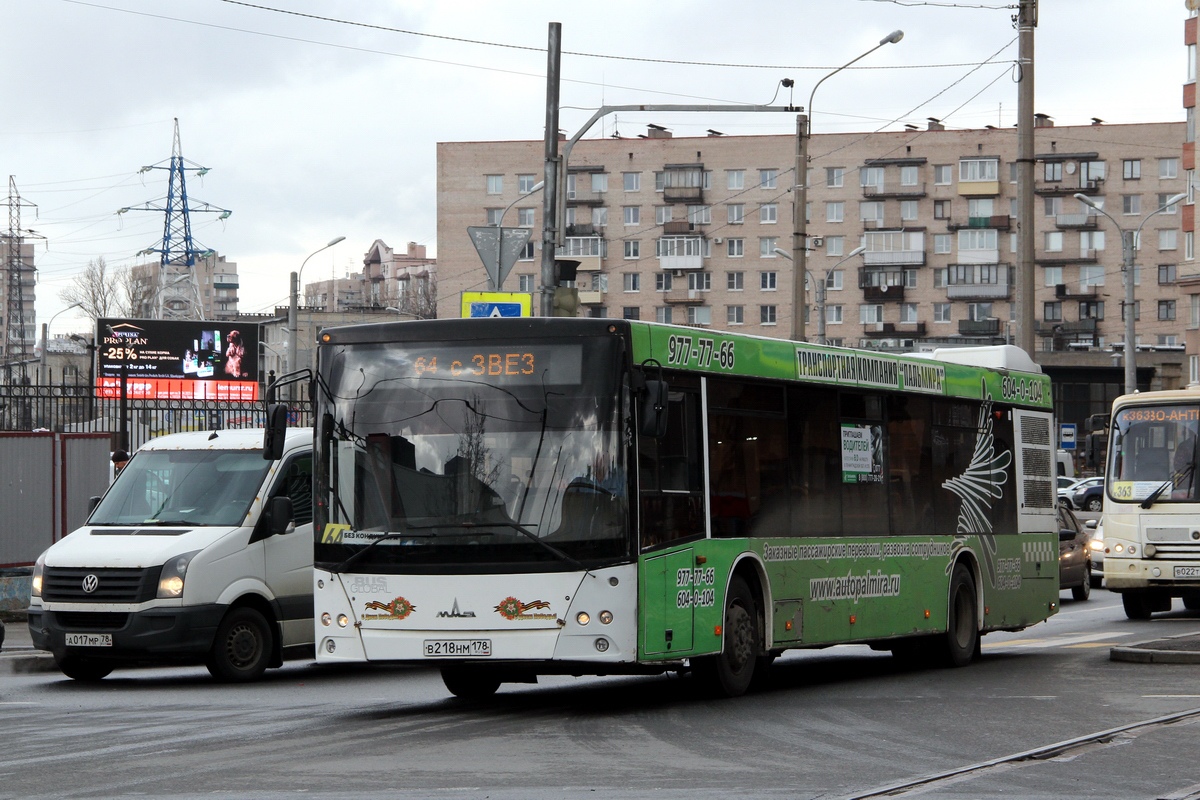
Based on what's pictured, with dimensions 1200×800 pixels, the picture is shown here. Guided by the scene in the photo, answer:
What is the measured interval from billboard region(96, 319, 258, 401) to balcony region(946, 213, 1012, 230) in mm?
54579

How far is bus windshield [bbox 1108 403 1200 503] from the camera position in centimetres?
2367

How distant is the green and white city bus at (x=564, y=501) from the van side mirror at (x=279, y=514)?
8.67 ft

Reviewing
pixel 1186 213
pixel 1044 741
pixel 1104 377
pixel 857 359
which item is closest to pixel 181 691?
pixel 857 359

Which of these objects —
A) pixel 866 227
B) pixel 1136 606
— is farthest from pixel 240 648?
pixel 866 227

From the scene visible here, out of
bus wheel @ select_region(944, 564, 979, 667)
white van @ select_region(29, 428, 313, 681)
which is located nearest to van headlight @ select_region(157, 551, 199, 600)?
white van @ select_region(29, 428, 313, 681)

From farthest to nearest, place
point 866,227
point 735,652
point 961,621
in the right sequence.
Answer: point 866,227, point 961,621, point 735,652

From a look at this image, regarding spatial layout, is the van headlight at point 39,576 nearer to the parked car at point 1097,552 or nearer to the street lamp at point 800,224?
the parked car at point 1097,552

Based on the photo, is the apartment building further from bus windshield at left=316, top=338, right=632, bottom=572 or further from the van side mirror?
bus windshield at left=316, top=338, right=632, bottom=572

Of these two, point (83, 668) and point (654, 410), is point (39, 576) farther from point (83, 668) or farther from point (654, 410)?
point (654, 410)

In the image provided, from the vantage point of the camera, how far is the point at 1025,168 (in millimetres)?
25203

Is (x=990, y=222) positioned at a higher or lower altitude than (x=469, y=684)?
higher

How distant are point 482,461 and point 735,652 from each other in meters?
2.64

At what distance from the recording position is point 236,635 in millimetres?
15617

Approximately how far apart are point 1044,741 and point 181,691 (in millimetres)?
7361
